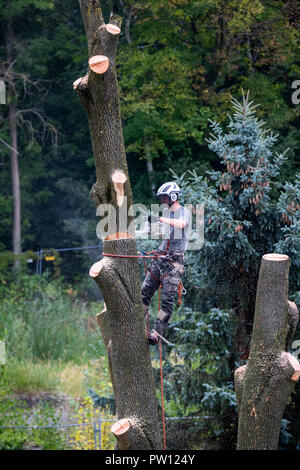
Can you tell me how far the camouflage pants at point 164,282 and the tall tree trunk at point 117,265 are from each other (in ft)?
2.16

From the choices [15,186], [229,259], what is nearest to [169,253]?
[229,259]

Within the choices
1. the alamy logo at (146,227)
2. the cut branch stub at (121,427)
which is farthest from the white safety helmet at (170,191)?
the cut branch stub at (121,427)

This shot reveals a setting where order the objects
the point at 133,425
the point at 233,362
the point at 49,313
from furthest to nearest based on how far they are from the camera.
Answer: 1. the point at 49,313
2. the point at 233,362
3. the point at 133,425

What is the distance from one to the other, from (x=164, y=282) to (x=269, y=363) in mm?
1383

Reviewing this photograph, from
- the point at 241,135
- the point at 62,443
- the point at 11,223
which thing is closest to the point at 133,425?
the point at 241,135

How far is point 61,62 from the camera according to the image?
17.5 m

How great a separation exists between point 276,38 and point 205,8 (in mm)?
1907

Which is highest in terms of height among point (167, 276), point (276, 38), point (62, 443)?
point (276, 38)

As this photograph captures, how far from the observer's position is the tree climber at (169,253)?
17.4 feet

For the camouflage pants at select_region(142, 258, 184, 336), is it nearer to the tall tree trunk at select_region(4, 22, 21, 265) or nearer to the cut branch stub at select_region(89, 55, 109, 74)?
the cut branch stub at select_region(89, 55, 109, 74)

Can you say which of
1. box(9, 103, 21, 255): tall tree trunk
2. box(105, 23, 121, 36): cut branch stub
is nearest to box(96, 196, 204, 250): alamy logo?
box(105, 23, 121, 36): cut branch stub

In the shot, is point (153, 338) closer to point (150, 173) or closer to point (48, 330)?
point (48, 330)

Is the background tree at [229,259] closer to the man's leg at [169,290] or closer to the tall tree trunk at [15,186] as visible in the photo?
the man's leg at [169,290]

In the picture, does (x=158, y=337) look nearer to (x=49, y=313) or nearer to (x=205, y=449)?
(x=205, y=449)
